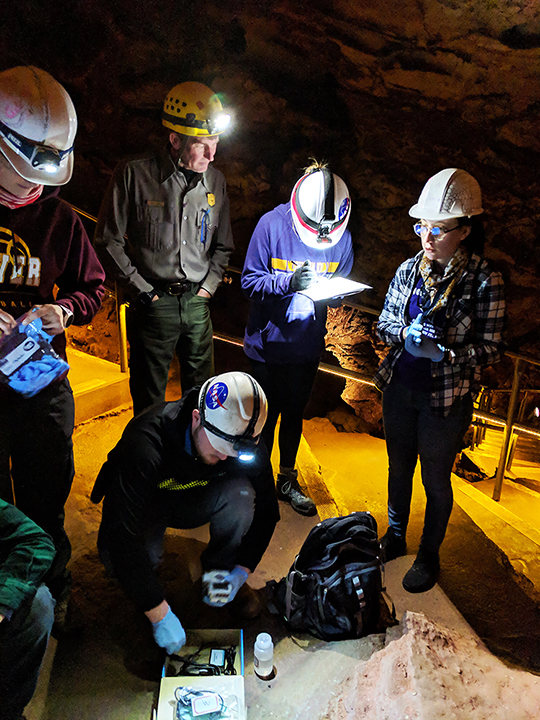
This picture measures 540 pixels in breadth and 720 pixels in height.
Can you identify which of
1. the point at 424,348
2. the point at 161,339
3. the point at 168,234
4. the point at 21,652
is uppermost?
the point at 168,234

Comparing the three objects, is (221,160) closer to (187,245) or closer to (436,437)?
(187,245)

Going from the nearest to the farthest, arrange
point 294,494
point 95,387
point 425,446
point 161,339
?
point 425,446 < point 161,339 < point 294,494 < point 95,387

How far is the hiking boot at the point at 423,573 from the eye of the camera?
2.66 m

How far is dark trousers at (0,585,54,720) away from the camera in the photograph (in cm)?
167

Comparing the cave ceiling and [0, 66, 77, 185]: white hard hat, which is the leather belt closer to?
[0, 66, 77, 185]: white hard hat

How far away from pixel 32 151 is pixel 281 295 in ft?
4.50

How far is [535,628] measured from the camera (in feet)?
8.39

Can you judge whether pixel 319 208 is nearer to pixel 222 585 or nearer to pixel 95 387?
pixel 222 585

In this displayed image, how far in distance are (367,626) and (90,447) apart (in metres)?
2.17

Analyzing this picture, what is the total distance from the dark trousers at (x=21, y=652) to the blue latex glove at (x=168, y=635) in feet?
1.52

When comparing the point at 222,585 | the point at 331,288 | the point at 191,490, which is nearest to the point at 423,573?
the point at 222,585

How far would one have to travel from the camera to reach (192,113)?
103 inches

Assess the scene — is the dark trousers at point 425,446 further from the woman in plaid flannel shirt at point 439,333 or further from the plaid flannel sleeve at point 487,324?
the plaid flannel sleeve at point 487,324

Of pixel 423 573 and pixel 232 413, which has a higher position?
pixel 232 413
